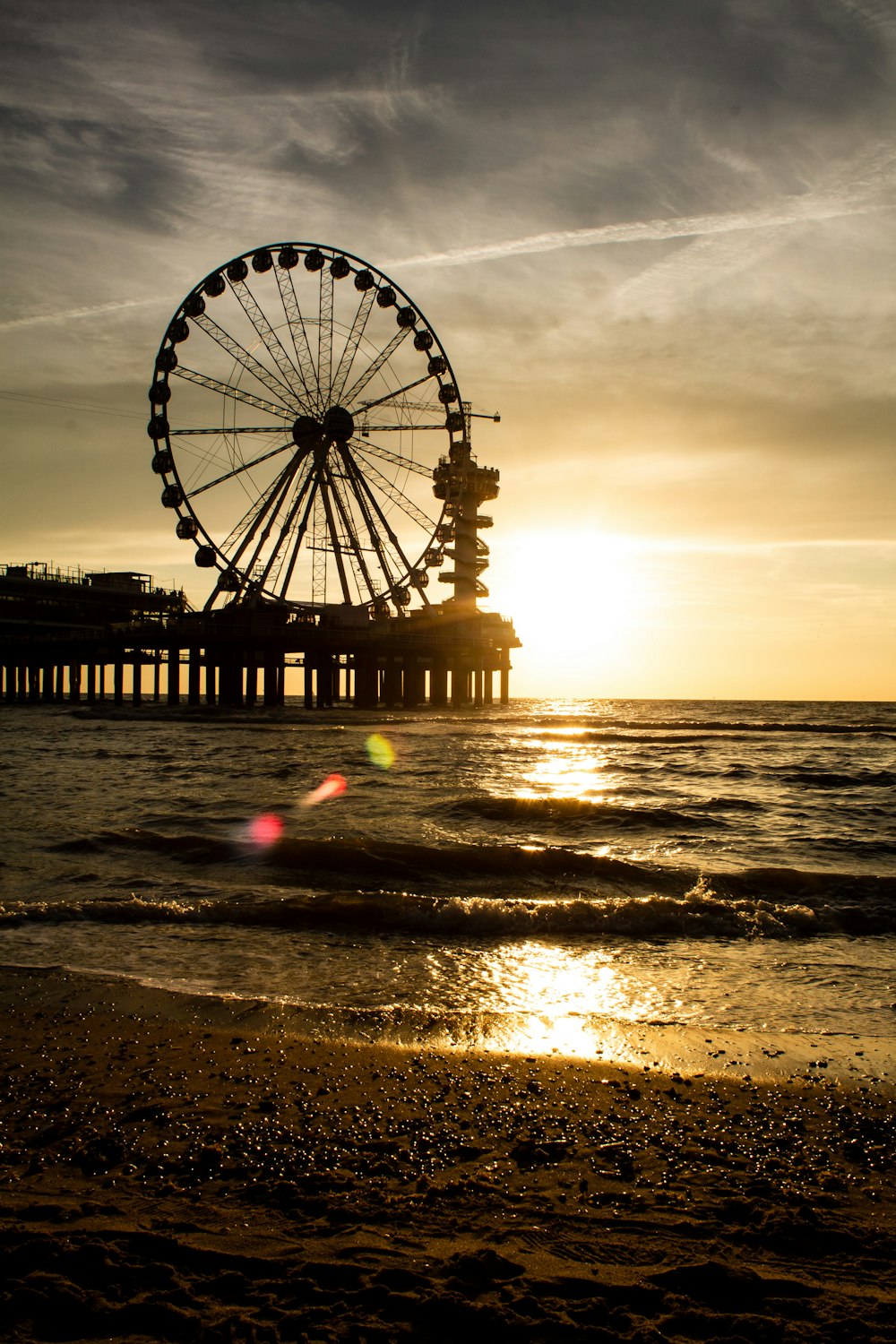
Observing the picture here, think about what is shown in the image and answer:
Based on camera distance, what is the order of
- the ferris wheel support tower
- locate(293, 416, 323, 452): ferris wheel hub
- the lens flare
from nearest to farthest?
the lens flare
locate(293, 416, 323, 452): ferris wheel hub
the ferris wheel support tower

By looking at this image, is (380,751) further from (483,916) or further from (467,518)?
(467,518)

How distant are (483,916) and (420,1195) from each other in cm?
500

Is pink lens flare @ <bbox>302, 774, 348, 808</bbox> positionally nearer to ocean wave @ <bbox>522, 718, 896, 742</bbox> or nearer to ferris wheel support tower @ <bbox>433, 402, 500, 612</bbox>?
ocean wave @ <bbox>522, 718, 896, 742</bbox>

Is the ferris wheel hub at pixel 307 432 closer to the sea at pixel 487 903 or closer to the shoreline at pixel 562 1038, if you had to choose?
the sea at pixel 487 903

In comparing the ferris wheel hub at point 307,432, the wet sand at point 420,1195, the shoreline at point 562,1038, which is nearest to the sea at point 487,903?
the shoreline at point 562,1038

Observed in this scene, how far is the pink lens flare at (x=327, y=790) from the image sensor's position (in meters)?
17.0

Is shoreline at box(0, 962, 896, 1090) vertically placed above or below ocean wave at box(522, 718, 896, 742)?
above

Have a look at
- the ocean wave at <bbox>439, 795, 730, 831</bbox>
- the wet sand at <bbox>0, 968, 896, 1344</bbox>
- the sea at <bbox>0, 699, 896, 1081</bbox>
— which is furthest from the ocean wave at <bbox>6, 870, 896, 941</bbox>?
the ocean wave at <bbox>439, 795, 730, 831</bbox>

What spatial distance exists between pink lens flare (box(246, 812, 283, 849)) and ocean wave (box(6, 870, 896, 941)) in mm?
3229

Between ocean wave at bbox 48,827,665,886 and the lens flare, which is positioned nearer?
ocean wave at bbox 48,827,665,886

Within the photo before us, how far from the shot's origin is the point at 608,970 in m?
7.08

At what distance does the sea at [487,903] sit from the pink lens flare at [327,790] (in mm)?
146

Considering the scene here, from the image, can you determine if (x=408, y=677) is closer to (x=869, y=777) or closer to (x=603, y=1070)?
(x=869, y=777)

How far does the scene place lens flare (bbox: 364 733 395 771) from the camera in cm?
2517
